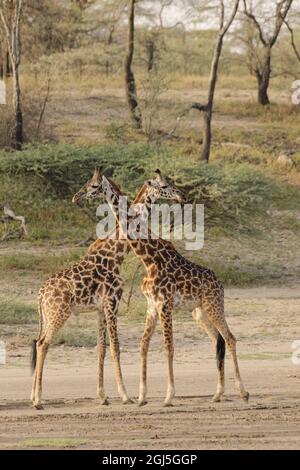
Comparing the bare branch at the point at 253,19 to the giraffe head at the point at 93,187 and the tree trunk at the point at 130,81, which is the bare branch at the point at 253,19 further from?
the giraffe head at the point at 93,187

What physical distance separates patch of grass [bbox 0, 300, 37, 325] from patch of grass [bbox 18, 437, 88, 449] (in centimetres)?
547

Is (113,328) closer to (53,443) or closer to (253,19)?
(53,443)

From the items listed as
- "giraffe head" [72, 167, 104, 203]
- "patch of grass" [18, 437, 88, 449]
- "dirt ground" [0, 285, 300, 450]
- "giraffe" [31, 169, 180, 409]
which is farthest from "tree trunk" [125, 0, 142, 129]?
"patch of grass" [18, 437, 88, 449]

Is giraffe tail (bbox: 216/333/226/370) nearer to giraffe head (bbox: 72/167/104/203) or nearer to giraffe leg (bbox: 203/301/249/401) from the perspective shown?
giraffe leg (bbox: 203/301/249/401)

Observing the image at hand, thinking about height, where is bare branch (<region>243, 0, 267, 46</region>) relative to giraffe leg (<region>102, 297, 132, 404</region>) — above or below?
above

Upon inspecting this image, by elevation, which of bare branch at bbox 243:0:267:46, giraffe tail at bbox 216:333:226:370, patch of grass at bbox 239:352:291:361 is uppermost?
bare branch at bbox 243:0:267:46

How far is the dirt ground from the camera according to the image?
8.85m

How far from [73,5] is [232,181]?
66.5ft

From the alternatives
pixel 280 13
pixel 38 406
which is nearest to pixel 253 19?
pixel 280 13

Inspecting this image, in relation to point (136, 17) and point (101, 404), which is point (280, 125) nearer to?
point (136, 17)

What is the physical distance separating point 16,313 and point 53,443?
5.94 meters

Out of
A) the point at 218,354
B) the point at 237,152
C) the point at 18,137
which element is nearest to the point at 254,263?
the point at 18,137

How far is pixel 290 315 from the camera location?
15547 millimetres

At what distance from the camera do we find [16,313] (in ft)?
47.6
